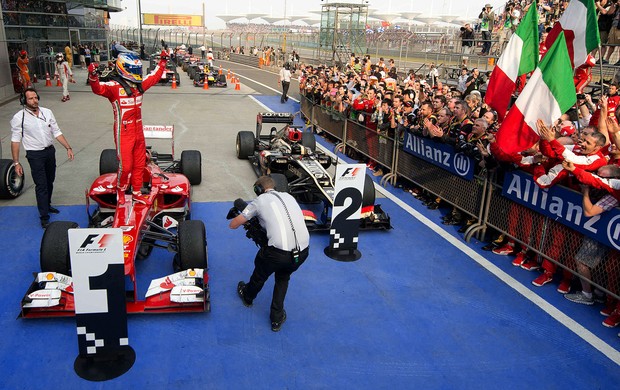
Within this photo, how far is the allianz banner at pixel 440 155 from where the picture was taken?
300 inches

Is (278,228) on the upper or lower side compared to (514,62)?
lower

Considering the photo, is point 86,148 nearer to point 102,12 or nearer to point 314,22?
point 102,12

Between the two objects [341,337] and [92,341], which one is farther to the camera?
[341,337]

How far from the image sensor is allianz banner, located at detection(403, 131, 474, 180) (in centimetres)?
762

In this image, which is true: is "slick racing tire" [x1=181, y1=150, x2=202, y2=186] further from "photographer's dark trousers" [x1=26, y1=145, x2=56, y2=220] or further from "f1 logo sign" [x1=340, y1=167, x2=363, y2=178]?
"f1 logo sign" [x1=340, y1=167, x2=363, y2=178]

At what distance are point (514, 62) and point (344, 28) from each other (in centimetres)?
2292

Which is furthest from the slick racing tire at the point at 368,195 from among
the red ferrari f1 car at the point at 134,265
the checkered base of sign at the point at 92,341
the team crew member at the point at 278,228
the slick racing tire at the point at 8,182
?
the slick racing tire at the point at 8,182

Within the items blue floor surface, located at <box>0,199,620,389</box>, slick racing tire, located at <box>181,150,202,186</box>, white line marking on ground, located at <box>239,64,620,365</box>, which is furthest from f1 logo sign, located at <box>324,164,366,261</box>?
slick racing tire, located at <box>181,150,202,186</box>

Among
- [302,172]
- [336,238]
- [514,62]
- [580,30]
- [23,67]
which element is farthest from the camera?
[23,67]

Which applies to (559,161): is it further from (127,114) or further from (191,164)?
(191,164)

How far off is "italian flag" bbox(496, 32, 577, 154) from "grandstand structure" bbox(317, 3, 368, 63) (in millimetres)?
22829

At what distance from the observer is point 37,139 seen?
679 centimetres

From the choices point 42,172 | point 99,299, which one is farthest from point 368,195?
point 42,172

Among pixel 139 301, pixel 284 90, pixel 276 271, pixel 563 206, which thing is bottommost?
pixel 139 301
